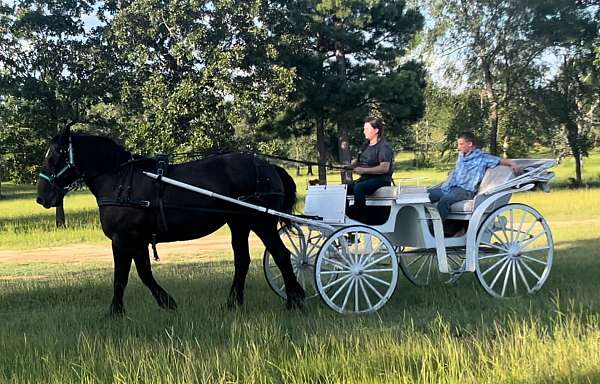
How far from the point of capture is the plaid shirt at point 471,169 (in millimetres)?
7266

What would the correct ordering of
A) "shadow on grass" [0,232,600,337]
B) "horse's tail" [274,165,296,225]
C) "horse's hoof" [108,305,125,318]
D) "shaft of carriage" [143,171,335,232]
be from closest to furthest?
"shadow on grass" [0,232,600,337] → "horse's hoof" [108,305,125,318] → "shaft of carriage" [143,171,335,232] → "horse's tail" [274,165,296,225]

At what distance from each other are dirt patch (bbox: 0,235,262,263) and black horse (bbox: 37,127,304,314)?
5859 millimetres

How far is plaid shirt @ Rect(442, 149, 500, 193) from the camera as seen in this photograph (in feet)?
23.8

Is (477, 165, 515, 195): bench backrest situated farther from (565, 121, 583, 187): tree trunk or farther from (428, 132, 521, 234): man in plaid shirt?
(565, 121, 583, 187): tree trunk

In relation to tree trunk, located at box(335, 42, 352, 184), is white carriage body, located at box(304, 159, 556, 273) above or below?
below

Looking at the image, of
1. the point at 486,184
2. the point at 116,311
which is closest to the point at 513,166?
the point at 486,184

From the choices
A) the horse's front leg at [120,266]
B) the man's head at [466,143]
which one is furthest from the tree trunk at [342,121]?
the horse's front leg at [120,266]

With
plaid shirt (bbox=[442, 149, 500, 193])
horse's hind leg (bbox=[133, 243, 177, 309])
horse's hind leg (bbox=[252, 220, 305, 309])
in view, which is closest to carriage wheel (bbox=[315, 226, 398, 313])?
horse's hind leg (bbox=[252, 220, 305, 309])

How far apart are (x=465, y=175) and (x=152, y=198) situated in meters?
3.72

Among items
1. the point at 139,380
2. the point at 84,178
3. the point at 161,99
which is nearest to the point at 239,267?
the point at 84,178

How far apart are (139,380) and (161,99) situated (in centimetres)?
1855

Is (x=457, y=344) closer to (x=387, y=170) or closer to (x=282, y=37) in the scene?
(x=387, y=170)

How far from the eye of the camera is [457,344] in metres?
4.11

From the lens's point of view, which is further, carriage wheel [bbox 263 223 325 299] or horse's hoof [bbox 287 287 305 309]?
carriage wheel [bbox 263 223 325 299]
